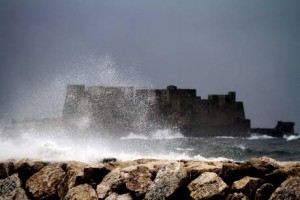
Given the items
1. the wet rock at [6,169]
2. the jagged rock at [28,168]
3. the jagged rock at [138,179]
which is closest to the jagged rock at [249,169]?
the jagged rock at [138,179]

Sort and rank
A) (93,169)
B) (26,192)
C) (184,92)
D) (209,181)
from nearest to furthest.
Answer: (209,181), (93,169), (26,192), (184,92)

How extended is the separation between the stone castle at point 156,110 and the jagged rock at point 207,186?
158 feet

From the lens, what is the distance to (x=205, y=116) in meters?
60.3

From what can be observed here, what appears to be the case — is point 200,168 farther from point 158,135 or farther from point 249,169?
point 158,135

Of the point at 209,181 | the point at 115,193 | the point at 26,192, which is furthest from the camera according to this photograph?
the point at 26,192

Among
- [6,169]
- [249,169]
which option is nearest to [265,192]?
[249,169]

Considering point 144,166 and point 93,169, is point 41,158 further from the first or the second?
point 144,166

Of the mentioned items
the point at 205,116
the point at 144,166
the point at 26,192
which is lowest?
the point at 26,192

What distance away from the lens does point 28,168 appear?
186 inches

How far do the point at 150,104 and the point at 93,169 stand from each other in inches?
2126

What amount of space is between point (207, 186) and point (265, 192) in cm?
46

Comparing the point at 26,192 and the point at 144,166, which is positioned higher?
the point at 144,166

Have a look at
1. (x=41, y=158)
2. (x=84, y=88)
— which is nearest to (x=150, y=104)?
(x=84, y=88)

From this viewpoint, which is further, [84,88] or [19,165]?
[84,88]
